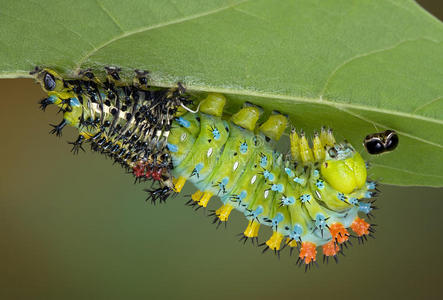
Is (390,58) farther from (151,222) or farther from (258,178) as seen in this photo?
(151,222)

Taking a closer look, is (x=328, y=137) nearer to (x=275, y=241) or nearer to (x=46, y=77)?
(x=275, y=241)

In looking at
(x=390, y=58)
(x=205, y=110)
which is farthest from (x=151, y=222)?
(x=390, y=58)

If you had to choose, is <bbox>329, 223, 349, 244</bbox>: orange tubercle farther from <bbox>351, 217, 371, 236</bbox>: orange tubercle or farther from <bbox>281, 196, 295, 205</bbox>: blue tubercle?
<bbox>281, 196, 295, 205</bbox>: blue tubercle

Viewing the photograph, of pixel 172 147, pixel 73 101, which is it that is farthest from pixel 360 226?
pixel 73 101

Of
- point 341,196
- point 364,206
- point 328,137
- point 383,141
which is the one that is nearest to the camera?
point 383,141

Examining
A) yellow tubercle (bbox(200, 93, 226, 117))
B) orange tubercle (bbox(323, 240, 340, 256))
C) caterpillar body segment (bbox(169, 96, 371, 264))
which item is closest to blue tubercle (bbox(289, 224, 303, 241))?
caterpillar body segment (bbox(169, 96, 371, 264))

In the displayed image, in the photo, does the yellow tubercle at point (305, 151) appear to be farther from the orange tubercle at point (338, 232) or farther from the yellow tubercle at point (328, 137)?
the orange tubercle at point (338, 232)

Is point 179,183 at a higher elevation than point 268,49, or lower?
lower
